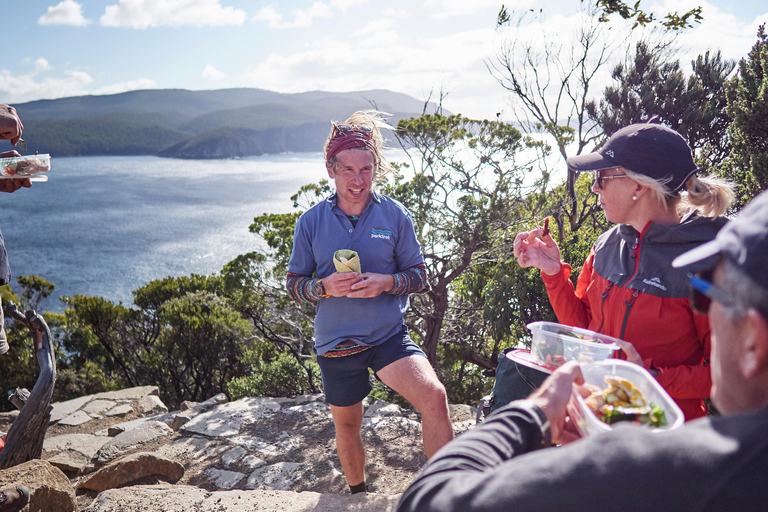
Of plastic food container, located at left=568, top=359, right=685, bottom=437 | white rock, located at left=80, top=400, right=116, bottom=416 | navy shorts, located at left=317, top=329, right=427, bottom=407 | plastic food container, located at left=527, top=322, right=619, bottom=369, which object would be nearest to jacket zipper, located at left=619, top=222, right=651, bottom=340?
plastic food container, located at left=527, top=322, right=619, bottom=369

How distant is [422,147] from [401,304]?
5.34 meters

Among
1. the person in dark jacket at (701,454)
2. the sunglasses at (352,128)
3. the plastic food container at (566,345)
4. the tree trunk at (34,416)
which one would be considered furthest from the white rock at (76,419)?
the person in dark jacket at (701,454)

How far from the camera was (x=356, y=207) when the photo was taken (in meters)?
2.75

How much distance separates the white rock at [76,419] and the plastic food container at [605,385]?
6558 mm

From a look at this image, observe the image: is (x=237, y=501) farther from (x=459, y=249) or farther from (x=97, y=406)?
(x=459, y=249)

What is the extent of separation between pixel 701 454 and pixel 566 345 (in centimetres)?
88

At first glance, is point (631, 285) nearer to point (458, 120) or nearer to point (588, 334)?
point (588, 334)

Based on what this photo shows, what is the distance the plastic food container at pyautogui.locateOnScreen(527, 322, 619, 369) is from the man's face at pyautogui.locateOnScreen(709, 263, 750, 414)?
2.20ft

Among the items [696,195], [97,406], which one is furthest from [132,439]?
[696,195]

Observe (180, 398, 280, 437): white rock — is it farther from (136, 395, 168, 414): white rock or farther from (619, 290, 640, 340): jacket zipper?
(619, 290, 640, 340): jacket zipper

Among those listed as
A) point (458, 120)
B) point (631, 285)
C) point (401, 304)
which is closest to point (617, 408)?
point (631, 285)

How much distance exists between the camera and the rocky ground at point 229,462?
2.81 m

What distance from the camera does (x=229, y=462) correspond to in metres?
4.09

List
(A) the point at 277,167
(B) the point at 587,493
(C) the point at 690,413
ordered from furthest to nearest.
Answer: (A) the point at 277,167 < (C) the point at 690,413 < (B) the point at 587,493
